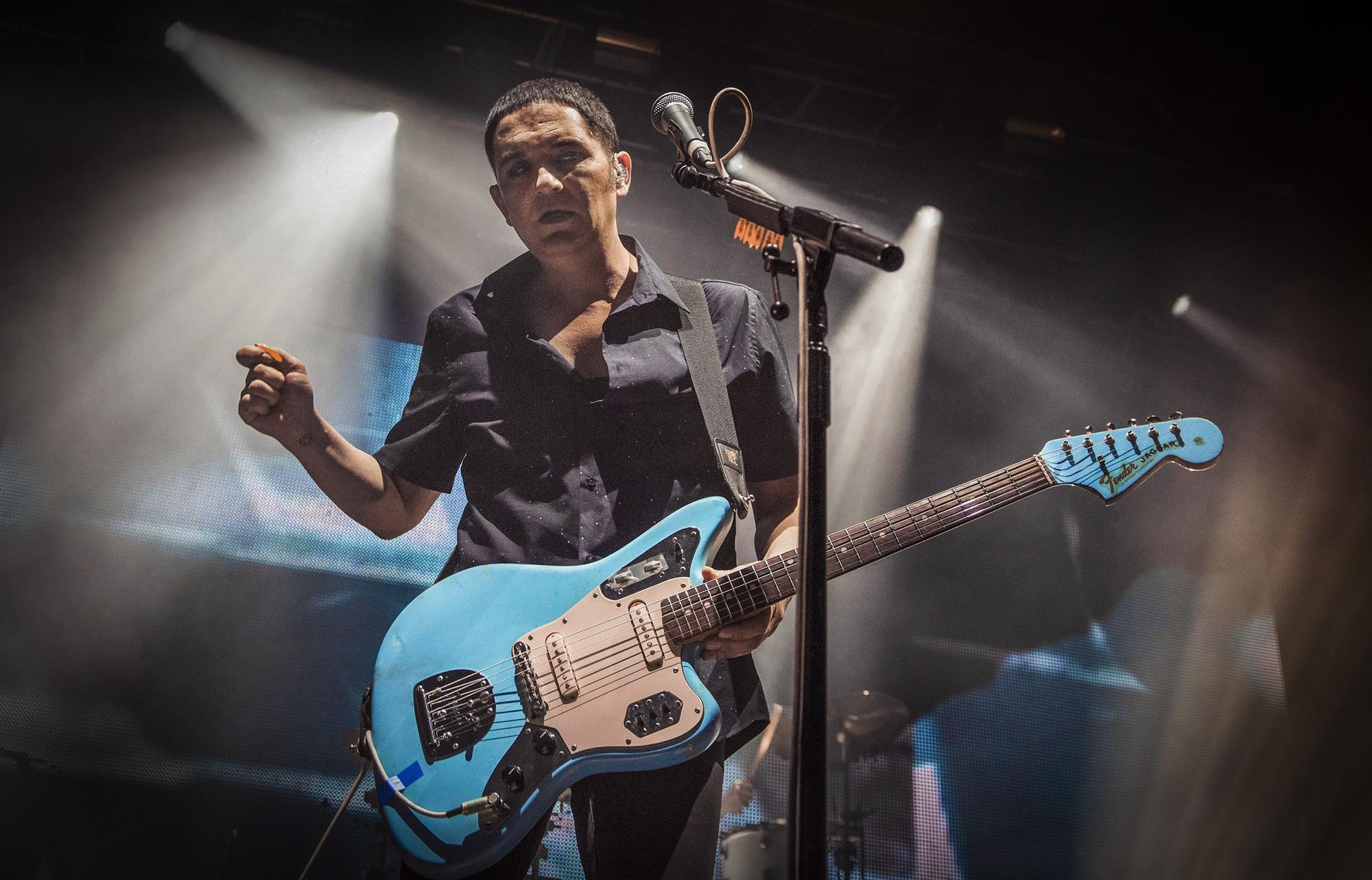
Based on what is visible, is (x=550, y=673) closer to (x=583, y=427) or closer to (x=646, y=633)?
(x=646, y=633)

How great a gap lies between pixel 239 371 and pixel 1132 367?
4.53m

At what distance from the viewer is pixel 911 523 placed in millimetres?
2184

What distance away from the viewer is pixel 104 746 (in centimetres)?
298

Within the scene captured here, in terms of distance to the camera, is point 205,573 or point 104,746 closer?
point 104,746

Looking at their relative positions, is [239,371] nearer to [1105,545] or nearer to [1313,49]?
[1105,545]

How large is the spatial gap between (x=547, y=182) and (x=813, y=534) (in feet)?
6.05

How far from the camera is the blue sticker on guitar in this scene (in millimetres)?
1980

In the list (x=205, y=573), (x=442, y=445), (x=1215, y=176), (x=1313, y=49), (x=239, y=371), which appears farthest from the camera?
(x=1215, y=176)

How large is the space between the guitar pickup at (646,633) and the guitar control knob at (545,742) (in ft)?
0.90

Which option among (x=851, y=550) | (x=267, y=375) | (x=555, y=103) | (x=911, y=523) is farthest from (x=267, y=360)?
(x=911, y=523)

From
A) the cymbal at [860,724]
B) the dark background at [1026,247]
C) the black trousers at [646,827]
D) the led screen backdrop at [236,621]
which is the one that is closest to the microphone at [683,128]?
the black trousers at [646,827]

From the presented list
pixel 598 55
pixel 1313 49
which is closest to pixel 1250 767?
pixel 1313 49

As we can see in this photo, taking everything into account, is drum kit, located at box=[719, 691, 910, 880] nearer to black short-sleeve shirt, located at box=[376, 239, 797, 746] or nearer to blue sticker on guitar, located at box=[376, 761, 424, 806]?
black short-sleeve shirt, located at box=[376, 239, 797, 746]

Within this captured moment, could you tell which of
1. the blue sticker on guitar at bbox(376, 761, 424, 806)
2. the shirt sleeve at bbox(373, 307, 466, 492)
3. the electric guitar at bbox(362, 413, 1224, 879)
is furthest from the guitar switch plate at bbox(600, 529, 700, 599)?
the shirt sleeve at bbox(373, 307, 466, 492)
